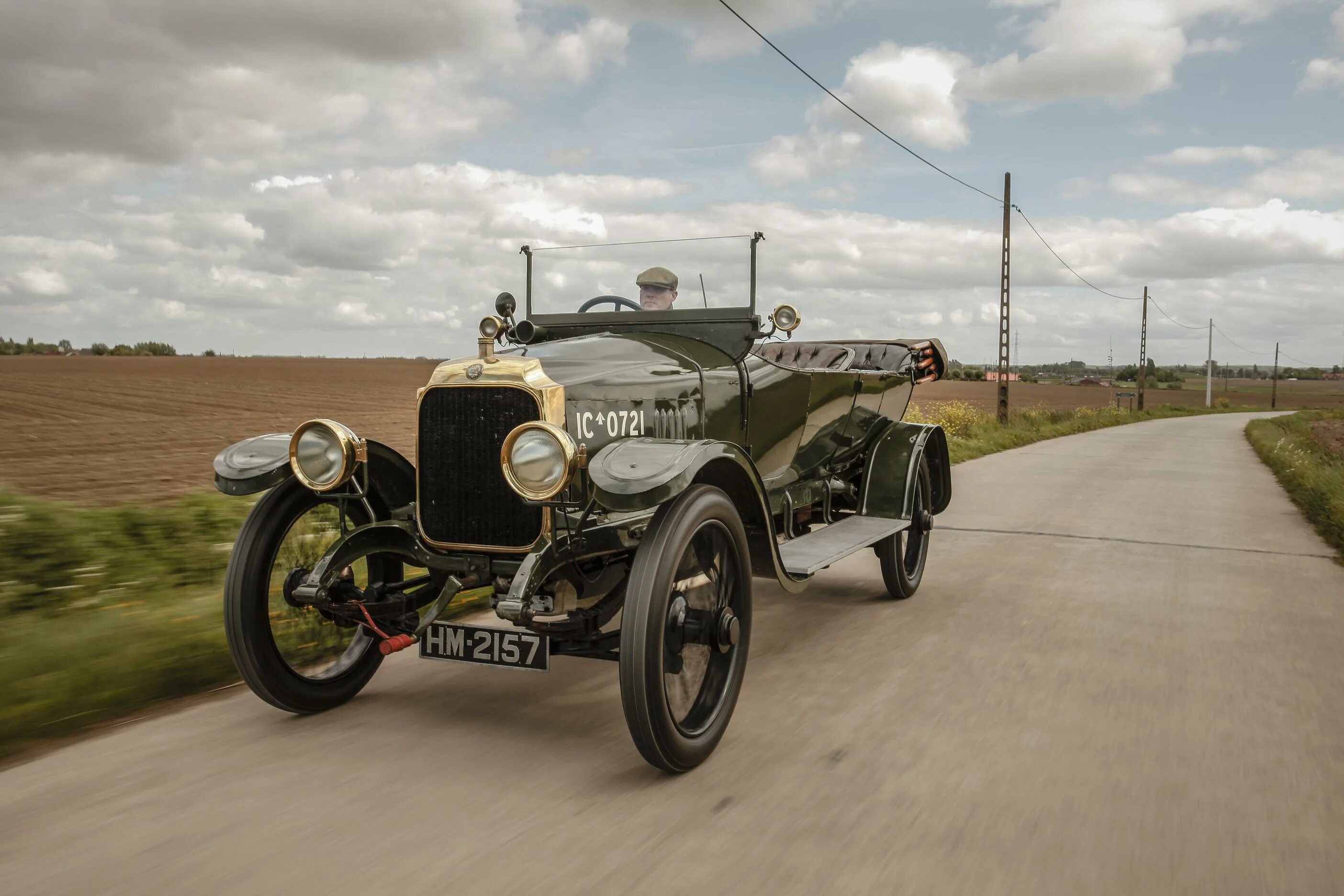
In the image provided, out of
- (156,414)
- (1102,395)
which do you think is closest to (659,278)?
(156,414)

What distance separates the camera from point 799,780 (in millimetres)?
3082

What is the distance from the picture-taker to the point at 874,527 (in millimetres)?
5344

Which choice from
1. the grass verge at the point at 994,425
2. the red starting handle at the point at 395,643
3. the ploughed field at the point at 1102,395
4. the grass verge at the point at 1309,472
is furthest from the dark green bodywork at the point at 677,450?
the ploughed field at the point at 1102,395

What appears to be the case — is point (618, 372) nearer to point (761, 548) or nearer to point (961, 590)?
point (761, 548)

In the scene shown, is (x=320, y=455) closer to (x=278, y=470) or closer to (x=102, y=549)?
(x=278, y=470)

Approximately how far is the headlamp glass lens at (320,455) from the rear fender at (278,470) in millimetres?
105

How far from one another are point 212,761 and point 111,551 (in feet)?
8.99

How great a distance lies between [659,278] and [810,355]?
201cm

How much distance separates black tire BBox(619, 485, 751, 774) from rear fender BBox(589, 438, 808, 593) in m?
0.13

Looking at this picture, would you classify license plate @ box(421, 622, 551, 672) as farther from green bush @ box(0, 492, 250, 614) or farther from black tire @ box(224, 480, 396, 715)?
green bush @ box(0, 492, 250, 614)

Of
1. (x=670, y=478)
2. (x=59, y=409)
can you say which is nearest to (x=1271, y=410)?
(x=59, y=409)

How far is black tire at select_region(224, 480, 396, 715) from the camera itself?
3510 mm

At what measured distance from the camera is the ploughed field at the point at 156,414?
970 cm

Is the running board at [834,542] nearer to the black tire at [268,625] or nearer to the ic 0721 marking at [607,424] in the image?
the ic 0721 marking at [607,424]
